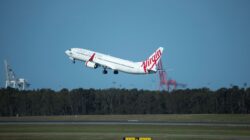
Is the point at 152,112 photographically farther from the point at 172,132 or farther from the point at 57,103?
the point at 172,132

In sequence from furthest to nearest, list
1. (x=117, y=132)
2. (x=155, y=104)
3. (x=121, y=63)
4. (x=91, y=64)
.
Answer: (x=155, y=104), (x=121, y=63), (x=91, y=64), (x=117, y=132)

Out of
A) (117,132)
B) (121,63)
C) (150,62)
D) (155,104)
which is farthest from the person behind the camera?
(155,104)

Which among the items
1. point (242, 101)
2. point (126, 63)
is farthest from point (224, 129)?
point (242, 101)

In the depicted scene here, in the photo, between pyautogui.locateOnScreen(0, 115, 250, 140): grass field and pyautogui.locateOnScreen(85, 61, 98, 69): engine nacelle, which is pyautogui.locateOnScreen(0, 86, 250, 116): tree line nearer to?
pyautogui.locateOnScreen(85, 61, 98, 69): engine nacelle

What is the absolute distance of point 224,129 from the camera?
95188 mm

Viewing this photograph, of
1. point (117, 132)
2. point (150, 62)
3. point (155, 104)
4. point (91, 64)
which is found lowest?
point (117, 132)

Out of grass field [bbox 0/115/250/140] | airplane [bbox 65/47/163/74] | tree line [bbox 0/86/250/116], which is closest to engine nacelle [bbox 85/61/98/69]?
airplane [bbox 65/47/163/74]

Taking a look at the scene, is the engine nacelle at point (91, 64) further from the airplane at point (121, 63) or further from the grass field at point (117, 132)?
the grass field at point (117, 132)

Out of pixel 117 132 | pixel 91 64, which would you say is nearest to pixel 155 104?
pixel 91 64

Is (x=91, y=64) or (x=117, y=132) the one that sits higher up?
(x=91, y=64)

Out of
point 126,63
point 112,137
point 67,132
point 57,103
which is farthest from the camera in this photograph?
point 57,103

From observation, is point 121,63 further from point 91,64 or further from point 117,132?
point 117,132

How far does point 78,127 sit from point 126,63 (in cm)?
Answer: 5733

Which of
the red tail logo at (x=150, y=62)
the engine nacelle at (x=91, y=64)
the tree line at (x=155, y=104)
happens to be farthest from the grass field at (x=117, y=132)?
the tree line at (x=155, y=104)
